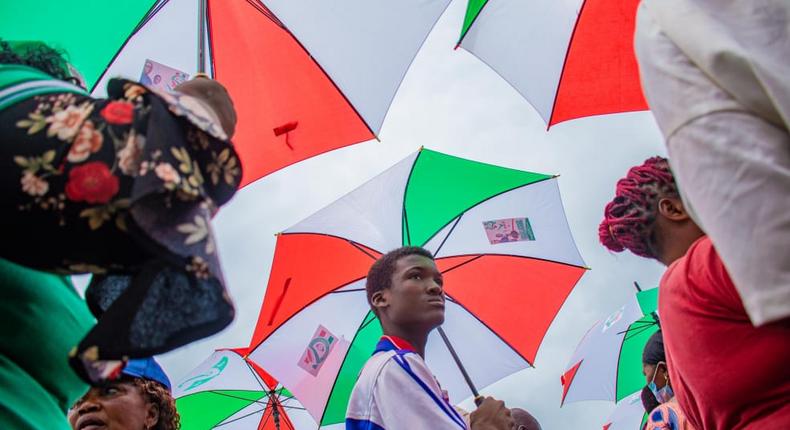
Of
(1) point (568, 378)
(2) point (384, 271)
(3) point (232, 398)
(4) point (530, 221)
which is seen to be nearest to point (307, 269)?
(4) point (530, 221)

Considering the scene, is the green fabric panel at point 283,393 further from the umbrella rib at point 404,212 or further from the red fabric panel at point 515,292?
the umbrella rib at point 404,212

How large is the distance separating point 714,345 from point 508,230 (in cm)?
582

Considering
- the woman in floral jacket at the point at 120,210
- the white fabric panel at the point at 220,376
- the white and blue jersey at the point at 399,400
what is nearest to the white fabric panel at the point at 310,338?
the white fabric panel at the point at 220,376

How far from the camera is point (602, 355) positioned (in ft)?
29.7

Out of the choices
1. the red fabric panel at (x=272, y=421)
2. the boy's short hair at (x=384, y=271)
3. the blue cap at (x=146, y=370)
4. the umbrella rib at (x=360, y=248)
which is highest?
the boy's short hair at (x=384, y=271)

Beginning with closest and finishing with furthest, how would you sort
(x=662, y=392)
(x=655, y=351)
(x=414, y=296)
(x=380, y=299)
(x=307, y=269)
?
1. (x=414, y=296)
2. (x=380, y=299)
3. (x=662, y=392)
4. (x=655, y=351)
5. (x=307, y=269)

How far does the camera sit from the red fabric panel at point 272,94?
203 inches

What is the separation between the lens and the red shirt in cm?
126

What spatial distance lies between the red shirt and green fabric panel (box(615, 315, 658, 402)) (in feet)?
25.3

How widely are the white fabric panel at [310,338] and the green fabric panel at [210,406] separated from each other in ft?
11.4

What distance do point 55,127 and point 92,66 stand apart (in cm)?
316

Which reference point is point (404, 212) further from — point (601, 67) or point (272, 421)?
point (272, 421)

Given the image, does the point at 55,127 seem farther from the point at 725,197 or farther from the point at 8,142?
the point at 725,197

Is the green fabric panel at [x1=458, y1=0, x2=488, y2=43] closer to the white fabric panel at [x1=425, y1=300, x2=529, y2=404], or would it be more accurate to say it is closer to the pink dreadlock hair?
the white fabric panel at [x1=425, y1=300, x2=529, y2=404]
